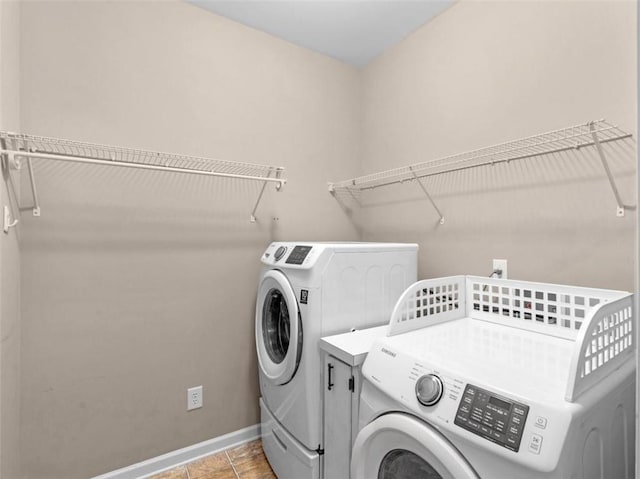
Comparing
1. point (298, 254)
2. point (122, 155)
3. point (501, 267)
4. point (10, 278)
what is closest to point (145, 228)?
point (122, 155)

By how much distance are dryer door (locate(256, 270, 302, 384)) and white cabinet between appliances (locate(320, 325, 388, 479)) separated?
181 millimetres

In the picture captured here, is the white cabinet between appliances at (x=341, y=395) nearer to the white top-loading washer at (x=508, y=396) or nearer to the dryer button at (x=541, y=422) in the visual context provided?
the white top-loading washer at (x=508, y=396)

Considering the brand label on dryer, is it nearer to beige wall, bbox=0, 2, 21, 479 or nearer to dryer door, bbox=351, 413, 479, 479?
dryer door, bbox=351, 413, 479, 479

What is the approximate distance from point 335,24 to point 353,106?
0.66 metres

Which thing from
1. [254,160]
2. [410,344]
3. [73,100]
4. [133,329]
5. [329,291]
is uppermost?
[73,100]

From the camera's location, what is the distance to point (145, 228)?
188 centimetres

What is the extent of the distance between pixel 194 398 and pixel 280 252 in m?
1.08

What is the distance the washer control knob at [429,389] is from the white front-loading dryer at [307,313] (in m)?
0.66

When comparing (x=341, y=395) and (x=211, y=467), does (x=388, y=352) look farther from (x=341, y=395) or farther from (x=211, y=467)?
(x=211, y=467)

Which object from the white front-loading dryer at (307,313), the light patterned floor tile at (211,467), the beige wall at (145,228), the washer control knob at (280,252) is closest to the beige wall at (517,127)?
the white front-loading dryer at (307,313)

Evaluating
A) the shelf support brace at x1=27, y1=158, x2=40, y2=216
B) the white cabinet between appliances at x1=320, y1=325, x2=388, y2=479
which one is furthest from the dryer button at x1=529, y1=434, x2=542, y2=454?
the shelf support brace at x1=27, y1=158, x2=40, y2=216

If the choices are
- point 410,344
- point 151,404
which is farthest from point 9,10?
point 410,344

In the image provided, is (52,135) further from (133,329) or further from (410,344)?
(410,344)

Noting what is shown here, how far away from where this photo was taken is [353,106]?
8.97 ft
